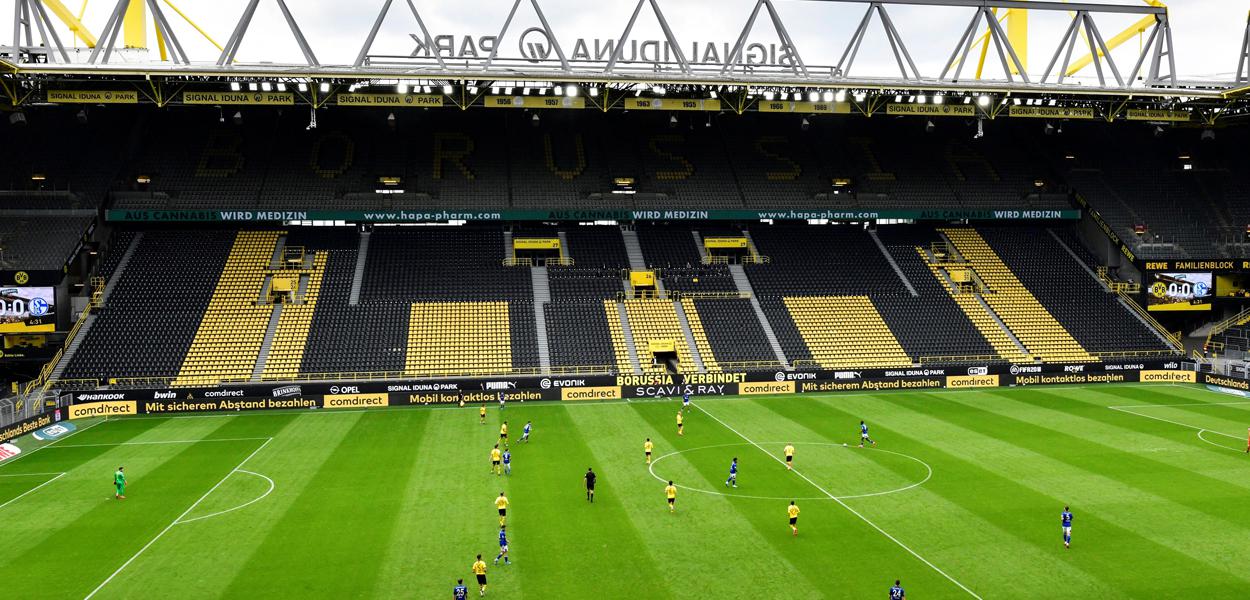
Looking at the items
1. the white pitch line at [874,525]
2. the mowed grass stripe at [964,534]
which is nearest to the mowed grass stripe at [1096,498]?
the mowed grass stripe at [964,534]

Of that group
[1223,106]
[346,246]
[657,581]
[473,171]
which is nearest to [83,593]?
[657,581]

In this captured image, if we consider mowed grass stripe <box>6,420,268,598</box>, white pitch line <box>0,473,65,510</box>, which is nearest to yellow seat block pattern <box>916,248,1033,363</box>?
mowed grass stripe <box>6,420,268,598</box>

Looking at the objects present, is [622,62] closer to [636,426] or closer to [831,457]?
[636,426]

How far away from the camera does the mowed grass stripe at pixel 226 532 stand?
60.7ft

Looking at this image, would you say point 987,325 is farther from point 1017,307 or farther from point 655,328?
point 655,328

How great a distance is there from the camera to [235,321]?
46844 mm

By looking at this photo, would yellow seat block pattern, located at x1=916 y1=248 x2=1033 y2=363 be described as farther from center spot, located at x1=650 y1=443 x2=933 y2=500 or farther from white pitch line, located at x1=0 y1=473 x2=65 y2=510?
white pitch line, located at x1=0 y1=473 x2=65 y2=510

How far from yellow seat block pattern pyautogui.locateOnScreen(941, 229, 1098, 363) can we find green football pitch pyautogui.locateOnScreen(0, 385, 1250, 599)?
1170cm

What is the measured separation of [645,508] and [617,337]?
25.1 meters

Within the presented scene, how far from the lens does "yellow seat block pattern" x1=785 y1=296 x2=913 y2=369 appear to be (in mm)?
47594

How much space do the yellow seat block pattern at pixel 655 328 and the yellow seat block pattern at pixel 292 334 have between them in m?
18.1

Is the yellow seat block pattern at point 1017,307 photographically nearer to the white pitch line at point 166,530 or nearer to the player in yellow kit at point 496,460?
the player in yellow kit at point 496,460

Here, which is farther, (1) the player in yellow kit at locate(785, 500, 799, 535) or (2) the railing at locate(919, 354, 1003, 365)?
(2) the railing at locate(919, 354, 1003, 365)

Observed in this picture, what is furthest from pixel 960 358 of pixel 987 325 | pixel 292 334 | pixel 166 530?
pixel 166 530
